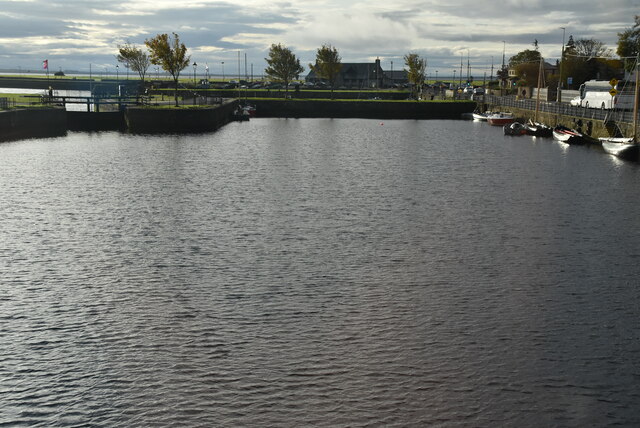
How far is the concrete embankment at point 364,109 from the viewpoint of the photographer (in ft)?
452

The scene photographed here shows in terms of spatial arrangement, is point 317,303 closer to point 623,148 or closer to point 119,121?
point 623,148

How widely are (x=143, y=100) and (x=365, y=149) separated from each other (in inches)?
1712

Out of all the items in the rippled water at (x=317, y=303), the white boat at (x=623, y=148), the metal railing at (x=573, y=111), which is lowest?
the rippled water at (x=317, y=303)

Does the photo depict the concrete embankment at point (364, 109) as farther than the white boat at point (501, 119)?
Yes

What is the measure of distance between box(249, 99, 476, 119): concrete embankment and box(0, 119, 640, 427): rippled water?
277 feet

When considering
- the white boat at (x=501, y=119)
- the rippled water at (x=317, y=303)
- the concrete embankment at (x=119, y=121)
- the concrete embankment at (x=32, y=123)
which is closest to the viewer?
the rippled water at (x=317, y=303)

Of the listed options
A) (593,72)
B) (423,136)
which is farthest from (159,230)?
(593,72)

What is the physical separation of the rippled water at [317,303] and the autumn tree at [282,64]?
119456mm

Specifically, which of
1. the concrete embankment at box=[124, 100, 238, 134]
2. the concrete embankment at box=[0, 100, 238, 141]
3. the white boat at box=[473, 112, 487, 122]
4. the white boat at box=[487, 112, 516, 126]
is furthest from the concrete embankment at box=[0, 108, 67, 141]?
the white boat at box=[473, 112, 487, 122]

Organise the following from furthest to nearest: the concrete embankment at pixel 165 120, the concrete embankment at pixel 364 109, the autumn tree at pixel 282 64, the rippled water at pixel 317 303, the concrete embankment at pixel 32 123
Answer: the autumn tree at pixel 282 64 → the concrete embankment at pixel 364 109 → the concrete embankment at pixel 165 120 → the concrete embankment at pixel 32 123 → the rippled water at pixel 317 303

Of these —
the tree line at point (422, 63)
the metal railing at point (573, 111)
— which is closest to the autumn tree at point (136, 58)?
the tree line at point (422, 63)

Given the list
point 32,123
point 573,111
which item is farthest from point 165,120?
point 573,111

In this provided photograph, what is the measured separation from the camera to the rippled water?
18.9 meters

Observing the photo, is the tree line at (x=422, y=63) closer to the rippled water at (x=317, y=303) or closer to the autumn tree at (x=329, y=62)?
the autumn tree at (x=329, y=62)
